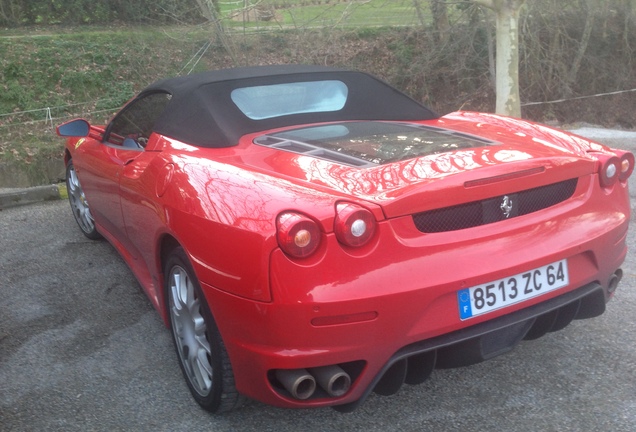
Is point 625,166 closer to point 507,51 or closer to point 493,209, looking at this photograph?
point 493,209

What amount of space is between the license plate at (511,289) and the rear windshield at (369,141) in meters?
0.62

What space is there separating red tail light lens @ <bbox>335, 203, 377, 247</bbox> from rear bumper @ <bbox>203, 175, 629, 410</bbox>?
1.5 inches

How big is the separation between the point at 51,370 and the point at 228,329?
1369 mm

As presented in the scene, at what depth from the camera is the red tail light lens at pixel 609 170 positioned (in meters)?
2.91

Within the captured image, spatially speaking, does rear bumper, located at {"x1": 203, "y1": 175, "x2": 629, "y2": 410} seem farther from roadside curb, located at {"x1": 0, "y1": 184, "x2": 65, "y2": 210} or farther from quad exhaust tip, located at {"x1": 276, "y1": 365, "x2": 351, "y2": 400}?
roadside curb, located at {"x1": 0, "y1": 184, "x2": 65, "y2": 210}

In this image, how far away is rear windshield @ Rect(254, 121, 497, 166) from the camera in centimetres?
282

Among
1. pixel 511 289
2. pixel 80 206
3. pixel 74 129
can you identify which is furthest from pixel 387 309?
pixel 80 206

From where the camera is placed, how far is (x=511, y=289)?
2.54 metres

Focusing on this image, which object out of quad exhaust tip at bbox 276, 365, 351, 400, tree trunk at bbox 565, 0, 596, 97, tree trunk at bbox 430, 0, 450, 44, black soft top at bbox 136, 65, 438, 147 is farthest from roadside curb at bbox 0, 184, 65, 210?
tree trunk at bbox 565, 0, 596, 97

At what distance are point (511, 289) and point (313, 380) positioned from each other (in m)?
0.82

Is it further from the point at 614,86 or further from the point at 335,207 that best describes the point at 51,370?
the point at 614,86

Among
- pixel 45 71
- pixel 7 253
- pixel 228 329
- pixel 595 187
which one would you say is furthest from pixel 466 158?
pixel 45 71

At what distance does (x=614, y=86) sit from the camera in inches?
498

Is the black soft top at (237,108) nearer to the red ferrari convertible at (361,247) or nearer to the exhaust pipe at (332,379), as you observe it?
the red ferrari convertible at (361,247)
